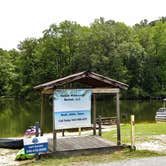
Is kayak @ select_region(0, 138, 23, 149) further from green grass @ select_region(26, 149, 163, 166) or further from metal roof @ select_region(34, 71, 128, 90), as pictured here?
green grass @ select_region(26, 149, 163, 166)

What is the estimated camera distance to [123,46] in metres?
64.3

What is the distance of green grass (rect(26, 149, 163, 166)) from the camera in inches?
440

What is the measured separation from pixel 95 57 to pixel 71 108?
168 ft

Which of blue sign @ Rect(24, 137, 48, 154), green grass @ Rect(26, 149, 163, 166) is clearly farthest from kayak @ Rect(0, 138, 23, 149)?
green grass @ Rect(26, 149, 163, 166)

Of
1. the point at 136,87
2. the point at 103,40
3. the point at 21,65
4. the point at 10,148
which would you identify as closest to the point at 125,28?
the point at 103,40

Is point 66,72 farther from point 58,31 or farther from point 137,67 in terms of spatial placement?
point 137,67

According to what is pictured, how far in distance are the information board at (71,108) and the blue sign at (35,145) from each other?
3.51 ft

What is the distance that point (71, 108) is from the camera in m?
13.3

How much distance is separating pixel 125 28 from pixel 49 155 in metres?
58.8

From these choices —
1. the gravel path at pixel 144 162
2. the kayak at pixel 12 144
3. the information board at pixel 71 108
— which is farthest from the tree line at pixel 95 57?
the gravel path at pixel 144 162

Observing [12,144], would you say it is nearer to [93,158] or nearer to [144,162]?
[93,158]

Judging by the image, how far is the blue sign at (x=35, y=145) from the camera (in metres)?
11.8

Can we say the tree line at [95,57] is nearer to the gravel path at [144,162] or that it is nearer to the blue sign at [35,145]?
the blue sign at [35,145]

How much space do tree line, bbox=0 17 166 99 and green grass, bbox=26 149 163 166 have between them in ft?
168
